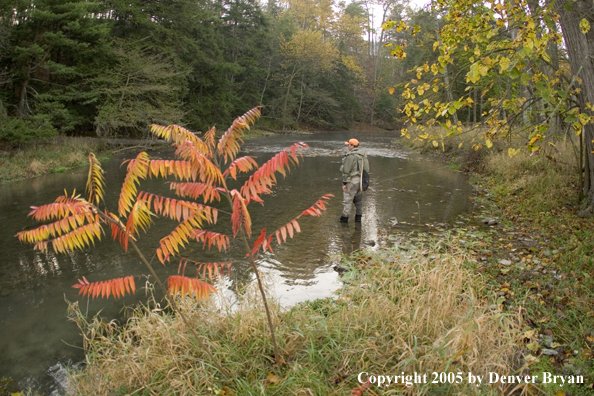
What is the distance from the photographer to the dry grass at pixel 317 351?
11.2ft

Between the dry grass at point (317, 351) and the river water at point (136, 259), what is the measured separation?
89 centimetres

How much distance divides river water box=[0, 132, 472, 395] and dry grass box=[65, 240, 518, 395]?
89 centimetres

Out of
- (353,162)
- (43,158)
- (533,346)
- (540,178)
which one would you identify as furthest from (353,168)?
(43,158)

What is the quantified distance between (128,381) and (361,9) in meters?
79.1

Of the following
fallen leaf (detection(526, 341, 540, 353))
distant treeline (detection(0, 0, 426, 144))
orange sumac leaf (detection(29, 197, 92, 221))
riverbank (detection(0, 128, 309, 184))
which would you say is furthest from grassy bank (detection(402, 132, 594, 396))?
distant treeline (detection(0, 0, 426, 144))

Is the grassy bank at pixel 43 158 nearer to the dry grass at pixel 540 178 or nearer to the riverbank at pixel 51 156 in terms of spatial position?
the riverbank at pixel 51 156

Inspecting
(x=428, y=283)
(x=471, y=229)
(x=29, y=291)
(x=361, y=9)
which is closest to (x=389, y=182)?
(x=471, y=229)

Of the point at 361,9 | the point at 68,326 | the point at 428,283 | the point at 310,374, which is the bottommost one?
the point at 68,326

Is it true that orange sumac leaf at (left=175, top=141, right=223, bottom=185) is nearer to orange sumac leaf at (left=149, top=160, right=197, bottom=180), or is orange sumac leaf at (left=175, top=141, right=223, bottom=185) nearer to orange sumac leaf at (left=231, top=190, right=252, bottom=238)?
orange sumac leaf at (left=149, top=160, right=197, bottom=180)

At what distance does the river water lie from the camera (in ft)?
16.2

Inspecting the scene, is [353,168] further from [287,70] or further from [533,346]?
[287,70]

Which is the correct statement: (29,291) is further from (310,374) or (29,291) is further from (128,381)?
(310,374)

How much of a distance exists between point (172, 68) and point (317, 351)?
3158 centimetres

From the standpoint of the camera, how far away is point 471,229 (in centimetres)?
861
